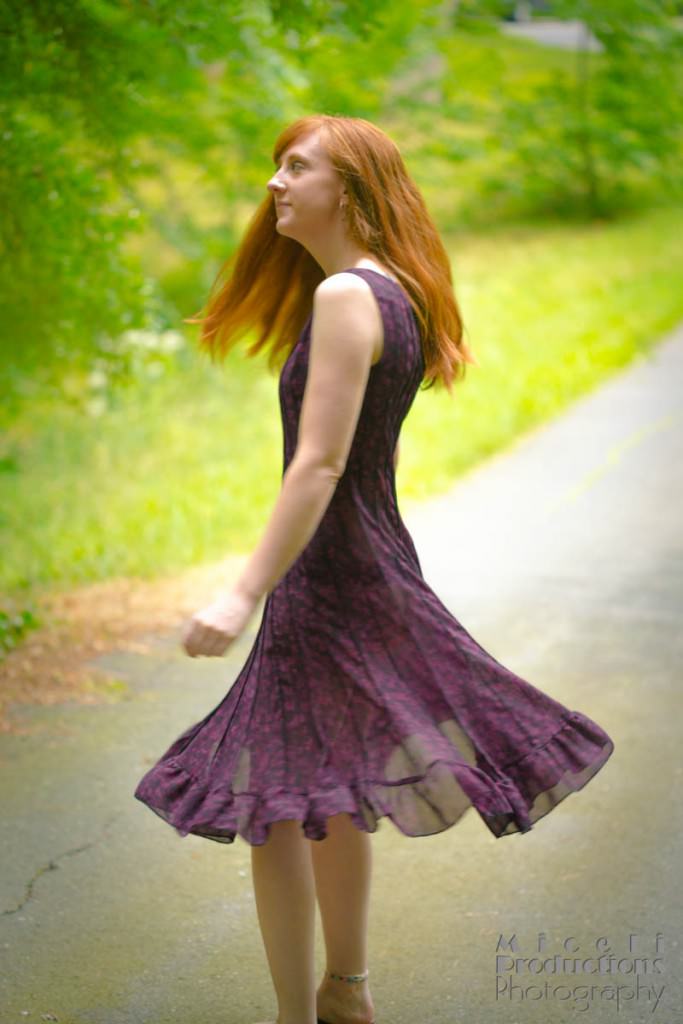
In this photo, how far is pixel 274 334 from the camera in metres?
2.88

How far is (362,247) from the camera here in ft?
8.30

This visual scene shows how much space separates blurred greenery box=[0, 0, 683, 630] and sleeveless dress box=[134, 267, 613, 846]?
63 cm

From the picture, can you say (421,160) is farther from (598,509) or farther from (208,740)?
(208,740)

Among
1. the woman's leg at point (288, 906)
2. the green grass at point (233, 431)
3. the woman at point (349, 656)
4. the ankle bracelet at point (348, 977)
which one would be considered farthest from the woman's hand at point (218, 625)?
the green grass at point (233, 431)

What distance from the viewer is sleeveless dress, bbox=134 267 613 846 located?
238 centimetres

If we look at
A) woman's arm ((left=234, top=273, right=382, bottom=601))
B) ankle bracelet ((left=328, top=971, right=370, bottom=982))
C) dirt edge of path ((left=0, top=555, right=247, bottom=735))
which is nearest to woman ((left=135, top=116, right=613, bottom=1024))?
woman's arm ((left=234, top=273, right=382, bottom=601))

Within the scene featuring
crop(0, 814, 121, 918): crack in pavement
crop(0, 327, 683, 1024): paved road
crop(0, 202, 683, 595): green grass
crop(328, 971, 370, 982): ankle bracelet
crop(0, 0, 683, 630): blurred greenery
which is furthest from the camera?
crop(0, 202, 683, 595): green grass

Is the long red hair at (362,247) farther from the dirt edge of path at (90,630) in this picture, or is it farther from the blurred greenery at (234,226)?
the dirt edge of path at (90,630)

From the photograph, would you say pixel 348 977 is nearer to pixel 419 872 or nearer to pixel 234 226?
pixel 419 872

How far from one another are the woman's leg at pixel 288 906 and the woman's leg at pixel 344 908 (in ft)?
0.42

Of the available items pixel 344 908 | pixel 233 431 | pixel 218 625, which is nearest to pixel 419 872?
pixel 344 908

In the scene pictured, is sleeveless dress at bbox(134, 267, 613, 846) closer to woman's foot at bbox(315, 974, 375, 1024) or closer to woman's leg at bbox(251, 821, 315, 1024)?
woman's leg at bbox(251, 821, 315, 1024)

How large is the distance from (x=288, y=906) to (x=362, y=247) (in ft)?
4.14

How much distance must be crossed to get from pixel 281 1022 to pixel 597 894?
3.94 ft
